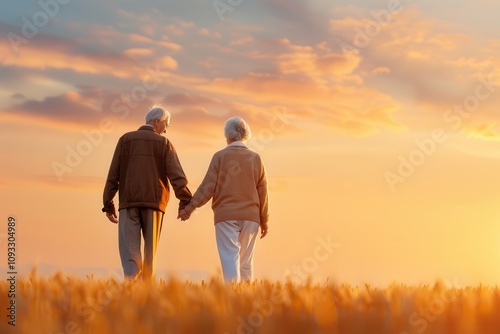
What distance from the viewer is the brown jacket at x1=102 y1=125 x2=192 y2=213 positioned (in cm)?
1026

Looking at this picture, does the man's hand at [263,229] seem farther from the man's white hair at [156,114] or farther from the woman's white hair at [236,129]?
the man's white hair at [156,114]

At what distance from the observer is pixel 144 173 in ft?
33.8

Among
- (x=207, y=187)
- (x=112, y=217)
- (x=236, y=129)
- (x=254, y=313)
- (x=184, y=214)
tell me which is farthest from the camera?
(x=112, y=217)

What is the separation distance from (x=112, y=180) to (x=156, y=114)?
1.22 m

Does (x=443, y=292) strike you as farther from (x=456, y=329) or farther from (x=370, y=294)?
(x=456, y=329)

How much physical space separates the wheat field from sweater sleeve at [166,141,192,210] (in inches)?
244

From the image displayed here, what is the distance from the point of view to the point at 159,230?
10492 millimetres

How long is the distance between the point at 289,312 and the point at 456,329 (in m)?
0.78

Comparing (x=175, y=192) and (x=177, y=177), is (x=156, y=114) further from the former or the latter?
(x=175, y=192)

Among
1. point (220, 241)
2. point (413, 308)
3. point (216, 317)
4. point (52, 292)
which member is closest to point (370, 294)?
point (413, 308)

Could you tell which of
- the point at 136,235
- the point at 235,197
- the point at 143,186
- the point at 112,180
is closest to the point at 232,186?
the point at 235,197

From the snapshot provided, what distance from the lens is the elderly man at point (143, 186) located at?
10273 millimetres

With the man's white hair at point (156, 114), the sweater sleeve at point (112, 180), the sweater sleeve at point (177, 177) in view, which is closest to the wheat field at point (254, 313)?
the sweater sleeve at point (177, 177)

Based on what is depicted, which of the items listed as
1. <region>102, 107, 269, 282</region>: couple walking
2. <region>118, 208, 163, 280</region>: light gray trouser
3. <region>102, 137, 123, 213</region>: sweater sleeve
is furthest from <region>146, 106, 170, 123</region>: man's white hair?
<region>118, 208, 163, 280</region>: light gray trouser
